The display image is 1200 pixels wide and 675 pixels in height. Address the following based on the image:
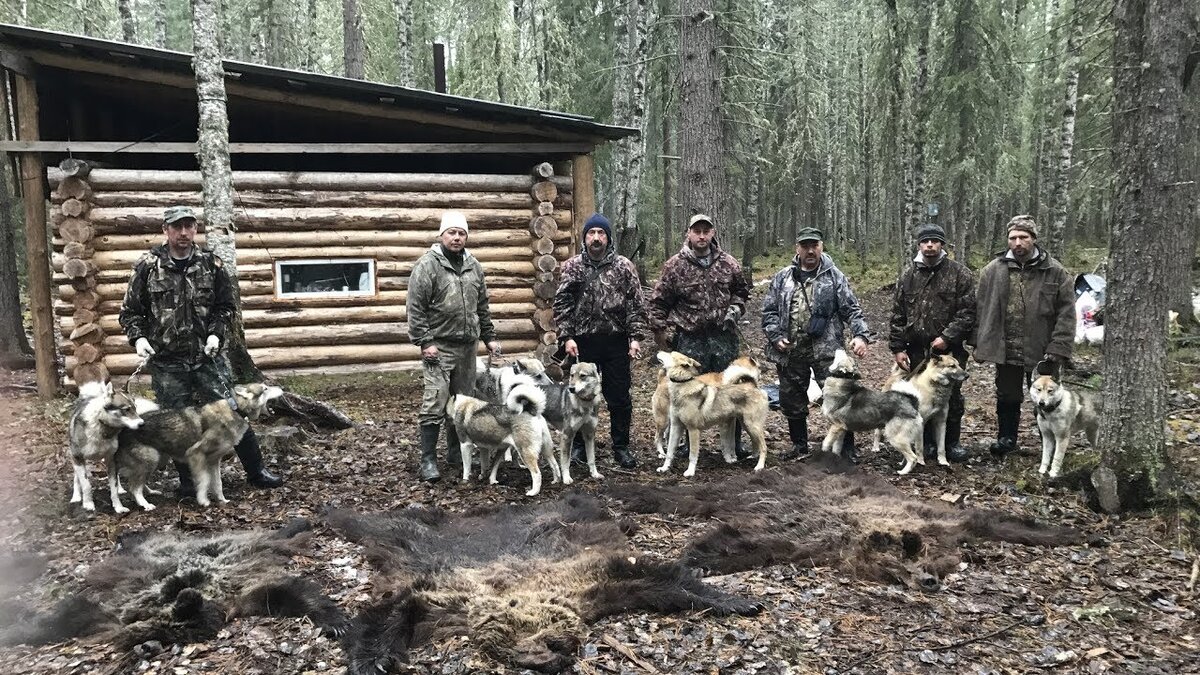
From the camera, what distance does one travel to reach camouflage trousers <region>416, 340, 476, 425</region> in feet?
22.9

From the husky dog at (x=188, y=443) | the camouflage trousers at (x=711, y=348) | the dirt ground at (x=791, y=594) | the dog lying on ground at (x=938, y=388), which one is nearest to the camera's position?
the dirt ground at (x=791, y=594)

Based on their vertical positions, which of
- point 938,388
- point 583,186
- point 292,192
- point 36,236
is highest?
point 583,186

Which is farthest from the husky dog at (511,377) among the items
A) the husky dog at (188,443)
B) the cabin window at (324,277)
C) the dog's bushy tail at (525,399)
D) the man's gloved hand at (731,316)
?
the cabin window at (324,277)

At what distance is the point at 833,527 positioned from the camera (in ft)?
17.1

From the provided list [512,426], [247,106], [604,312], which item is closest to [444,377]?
[512,426]

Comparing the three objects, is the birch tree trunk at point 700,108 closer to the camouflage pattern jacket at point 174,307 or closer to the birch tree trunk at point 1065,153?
the camouflage pattern jacket at point 174,307

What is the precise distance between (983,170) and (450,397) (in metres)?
18.1

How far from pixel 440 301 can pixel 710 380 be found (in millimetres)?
2687

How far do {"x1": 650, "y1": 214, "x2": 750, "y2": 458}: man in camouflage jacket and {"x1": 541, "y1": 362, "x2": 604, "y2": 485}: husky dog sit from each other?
3.42ft

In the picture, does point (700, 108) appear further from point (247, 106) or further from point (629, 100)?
point (629, 100)

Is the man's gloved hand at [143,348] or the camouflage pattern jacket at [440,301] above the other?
the camouflage pattern jacket at [440,301]

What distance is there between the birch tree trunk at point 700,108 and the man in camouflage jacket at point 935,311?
149 inches

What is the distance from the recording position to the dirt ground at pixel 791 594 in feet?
12.1

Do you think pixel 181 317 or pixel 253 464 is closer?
pixel 181 317
